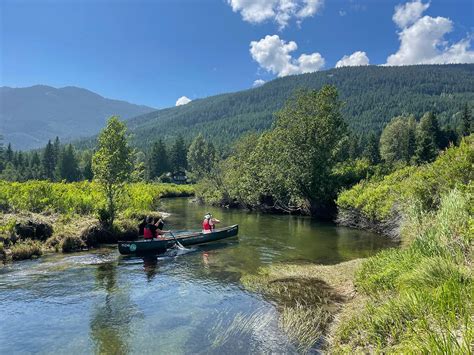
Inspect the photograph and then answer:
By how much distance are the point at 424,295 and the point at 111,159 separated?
22.0 m

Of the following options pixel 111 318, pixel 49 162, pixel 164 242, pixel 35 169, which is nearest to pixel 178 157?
pixel 49 162

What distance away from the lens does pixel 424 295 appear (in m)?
8.07

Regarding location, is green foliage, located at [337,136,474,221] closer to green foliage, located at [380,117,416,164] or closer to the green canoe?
the green canoe

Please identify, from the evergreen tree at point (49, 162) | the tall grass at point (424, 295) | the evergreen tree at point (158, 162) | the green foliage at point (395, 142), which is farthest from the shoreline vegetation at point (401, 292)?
the evergreen tree at point (49, 162)

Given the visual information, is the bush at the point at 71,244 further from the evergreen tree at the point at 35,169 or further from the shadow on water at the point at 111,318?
the evergreen tree at the point at 35,169

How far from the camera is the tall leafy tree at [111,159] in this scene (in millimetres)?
25625

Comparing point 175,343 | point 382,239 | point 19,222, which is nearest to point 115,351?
point 175,343

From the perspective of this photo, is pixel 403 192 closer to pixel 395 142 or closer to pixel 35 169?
pixel 395 142

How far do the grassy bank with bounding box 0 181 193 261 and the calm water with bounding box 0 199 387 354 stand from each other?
1.45 metres

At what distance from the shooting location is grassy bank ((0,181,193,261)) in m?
19.8

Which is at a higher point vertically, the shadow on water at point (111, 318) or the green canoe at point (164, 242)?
the green canoe at point (164, 242)

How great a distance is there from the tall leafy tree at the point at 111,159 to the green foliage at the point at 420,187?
18551 mm

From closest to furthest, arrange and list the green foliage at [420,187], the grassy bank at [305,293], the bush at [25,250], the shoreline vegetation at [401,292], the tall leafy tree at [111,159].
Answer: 1. the shoreline vegetation at [401,292]
2. the grassy bank at [305,293]
3. the green foliage at [420,187]
4. the bush at [25,250]
5. the tall leafy tree at [111,159]

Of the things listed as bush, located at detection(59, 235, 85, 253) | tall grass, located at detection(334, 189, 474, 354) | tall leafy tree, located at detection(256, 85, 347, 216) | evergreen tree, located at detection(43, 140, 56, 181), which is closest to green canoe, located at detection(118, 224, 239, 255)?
bush, located at detection(59, 235, 85, 253)
